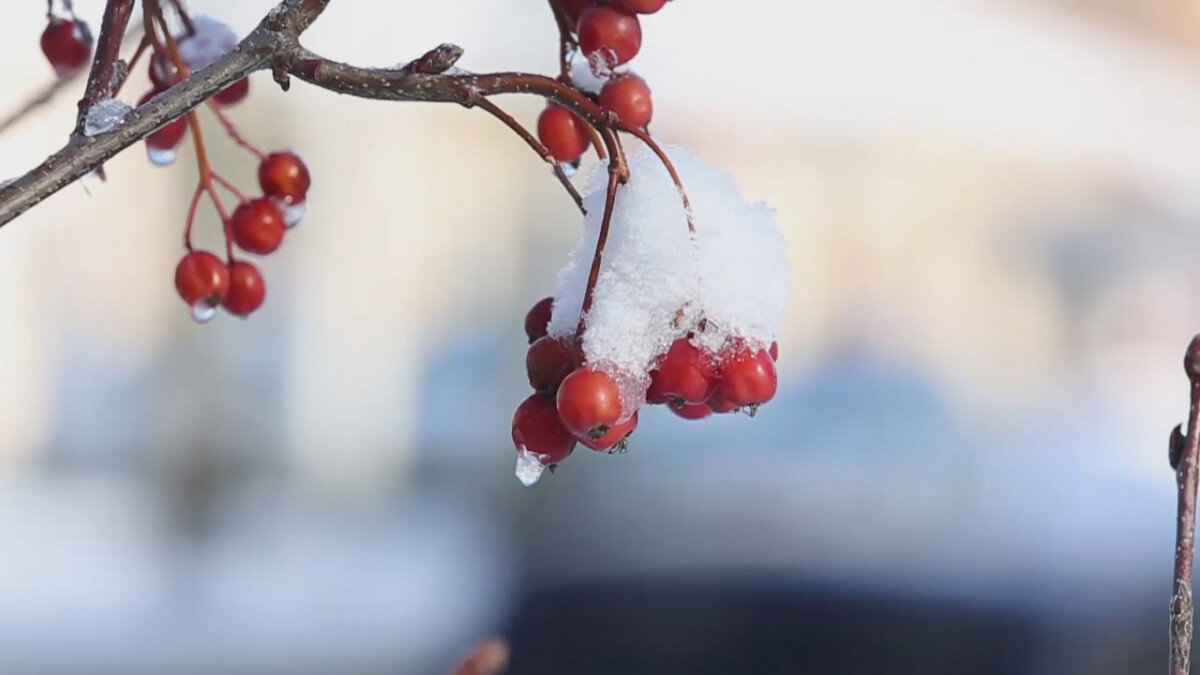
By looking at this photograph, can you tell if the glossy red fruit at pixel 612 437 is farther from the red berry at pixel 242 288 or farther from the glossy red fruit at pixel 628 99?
the red berry at pixel 242 288

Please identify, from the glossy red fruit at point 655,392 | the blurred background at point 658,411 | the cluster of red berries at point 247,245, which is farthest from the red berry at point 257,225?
the blurred background at point 658,411

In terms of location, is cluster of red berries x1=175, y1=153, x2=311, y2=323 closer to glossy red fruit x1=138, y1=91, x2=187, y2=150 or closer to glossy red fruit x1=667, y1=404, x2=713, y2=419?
glossy red fruit x1=138, y1=91, x2=187, y2=150

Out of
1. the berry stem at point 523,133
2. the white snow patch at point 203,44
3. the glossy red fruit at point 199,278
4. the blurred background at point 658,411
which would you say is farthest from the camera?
the blurred background at point 658,411

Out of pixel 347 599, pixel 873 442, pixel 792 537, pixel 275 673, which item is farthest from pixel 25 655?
pixel 873 442

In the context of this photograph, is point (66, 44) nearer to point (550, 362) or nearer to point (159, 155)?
point (159, 155)

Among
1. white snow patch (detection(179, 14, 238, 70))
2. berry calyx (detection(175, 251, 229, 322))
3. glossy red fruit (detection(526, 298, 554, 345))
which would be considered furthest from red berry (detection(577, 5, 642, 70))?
berry calyx (detection(175, 251, 229, 322))

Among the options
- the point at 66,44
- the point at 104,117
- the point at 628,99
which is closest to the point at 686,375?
the point at 628,99
